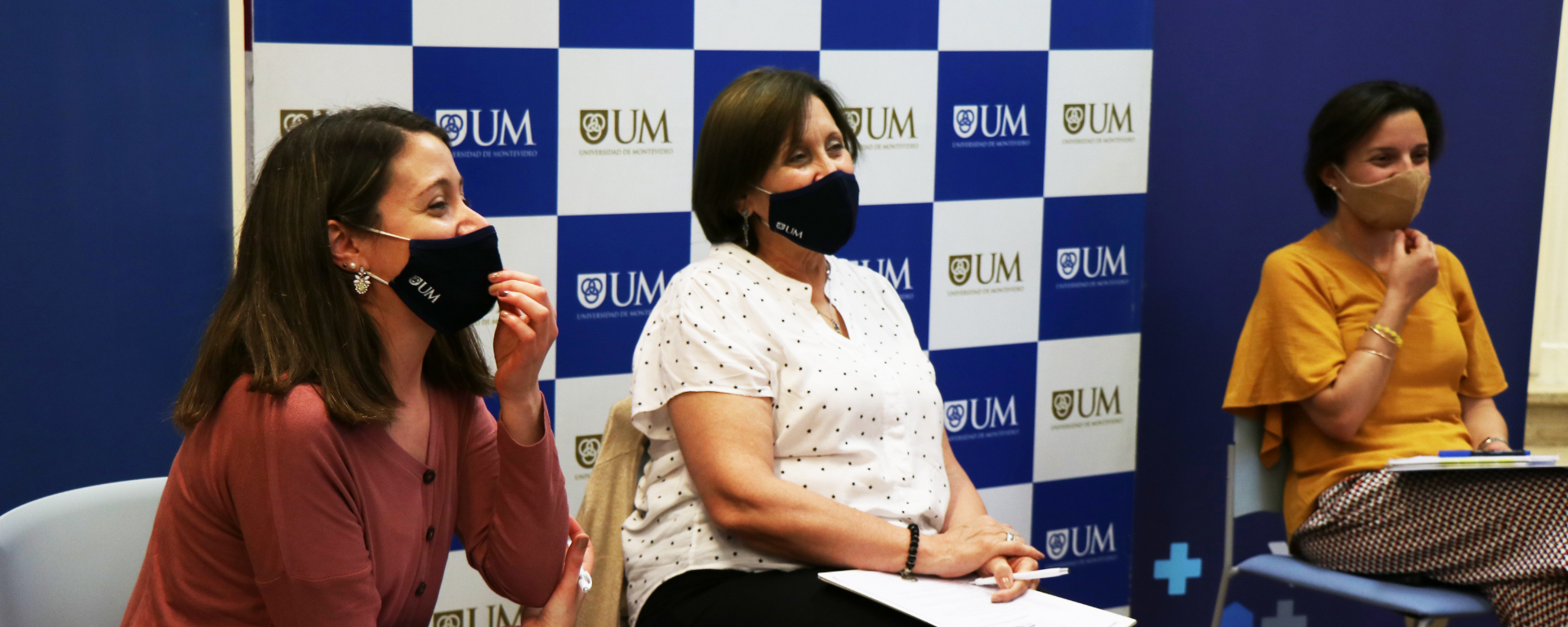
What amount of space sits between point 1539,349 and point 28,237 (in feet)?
14.1

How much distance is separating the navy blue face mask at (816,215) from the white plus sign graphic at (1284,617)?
2.17 metres

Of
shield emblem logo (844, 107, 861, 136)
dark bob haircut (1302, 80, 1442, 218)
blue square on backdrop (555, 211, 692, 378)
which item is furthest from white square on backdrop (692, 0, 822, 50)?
dark bob haircut (1302, 80, 1442, 218)

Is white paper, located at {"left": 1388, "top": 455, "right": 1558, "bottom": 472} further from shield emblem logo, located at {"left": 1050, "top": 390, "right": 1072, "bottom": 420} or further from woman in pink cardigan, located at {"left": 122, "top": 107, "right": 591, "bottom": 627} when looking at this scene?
woman in pink cardigan, located at {"left": 122, "top": 107, "right": 591, "bottom": 627}

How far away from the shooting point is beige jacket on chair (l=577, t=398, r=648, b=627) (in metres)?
1.94

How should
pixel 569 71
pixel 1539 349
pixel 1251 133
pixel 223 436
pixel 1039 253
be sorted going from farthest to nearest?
1. pixel 1539 349
2. pixel 1251 133
3. pixel 1039 253
4. pixel 569 71
5. pixel 223 436

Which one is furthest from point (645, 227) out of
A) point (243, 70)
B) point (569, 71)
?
point (243, 70)

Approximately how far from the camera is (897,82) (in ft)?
9.25

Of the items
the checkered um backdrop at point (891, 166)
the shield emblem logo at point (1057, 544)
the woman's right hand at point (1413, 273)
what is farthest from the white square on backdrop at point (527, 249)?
the woman's right hand at point (1413, 273)

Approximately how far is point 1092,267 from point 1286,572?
94cm

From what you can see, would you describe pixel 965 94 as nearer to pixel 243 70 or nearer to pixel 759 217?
pixel 759 217

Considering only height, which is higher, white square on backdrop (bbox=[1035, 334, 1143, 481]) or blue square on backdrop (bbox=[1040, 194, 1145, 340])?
blue square on backdrop (bbox=[1040, 194, 1145, 340])

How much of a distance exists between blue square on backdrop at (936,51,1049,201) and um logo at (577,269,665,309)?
0.76 meters

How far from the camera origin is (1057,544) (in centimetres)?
316

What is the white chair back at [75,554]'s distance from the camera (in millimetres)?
1499
